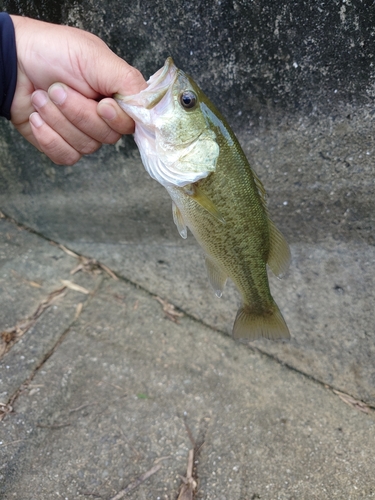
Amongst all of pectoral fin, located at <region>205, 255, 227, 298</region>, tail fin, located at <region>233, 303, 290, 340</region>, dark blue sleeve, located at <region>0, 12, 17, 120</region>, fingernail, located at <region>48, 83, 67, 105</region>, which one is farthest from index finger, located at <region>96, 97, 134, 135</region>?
tail fin, located at <region>233, 303, 290, 340</region>

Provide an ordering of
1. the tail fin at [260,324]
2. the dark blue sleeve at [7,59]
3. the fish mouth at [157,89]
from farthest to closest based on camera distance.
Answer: the tail fin at [260,324] < the dark blue sleeve at [7,59] < the fish mouth at [157,89]

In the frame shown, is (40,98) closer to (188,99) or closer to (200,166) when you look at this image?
(188,99)

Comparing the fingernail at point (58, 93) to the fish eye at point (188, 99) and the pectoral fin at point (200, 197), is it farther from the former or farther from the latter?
the pectoral fin at point (200, 197)

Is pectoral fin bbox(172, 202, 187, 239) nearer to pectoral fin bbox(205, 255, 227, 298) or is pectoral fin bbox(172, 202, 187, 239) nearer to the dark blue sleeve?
pectoral fin bbox(205, 255, 227, 298)

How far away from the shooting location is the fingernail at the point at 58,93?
5.65 feet

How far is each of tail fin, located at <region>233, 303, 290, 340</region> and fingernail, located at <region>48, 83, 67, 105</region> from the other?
48.3 inches

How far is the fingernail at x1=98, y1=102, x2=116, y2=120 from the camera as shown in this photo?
1671 millimetres

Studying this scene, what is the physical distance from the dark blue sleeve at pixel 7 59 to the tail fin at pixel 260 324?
146 centimetres

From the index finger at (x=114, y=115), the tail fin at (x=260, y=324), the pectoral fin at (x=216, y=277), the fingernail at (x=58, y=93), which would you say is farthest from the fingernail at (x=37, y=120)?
the tail fin at (x=260, y=324)

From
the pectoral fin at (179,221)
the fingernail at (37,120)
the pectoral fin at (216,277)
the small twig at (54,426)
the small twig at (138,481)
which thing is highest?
the fingernail at (37,120)

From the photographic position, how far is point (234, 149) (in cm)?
170

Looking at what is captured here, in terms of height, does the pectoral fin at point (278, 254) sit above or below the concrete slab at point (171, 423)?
above

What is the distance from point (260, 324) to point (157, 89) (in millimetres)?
1176

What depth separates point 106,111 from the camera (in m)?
1.68
